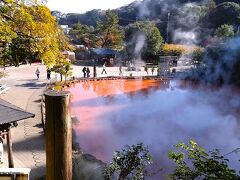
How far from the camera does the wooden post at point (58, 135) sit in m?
2.61

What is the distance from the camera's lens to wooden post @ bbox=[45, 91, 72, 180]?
103 inches

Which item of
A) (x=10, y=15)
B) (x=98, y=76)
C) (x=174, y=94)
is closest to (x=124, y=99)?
(x=174, y=94)

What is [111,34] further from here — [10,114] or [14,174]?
[14,174]

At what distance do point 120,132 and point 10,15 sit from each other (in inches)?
363

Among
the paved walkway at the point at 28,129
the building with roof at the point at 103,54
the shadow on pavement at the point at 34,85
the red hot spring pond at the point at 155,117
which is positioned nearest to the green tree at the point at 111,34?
the building with roof at the point at 103,54

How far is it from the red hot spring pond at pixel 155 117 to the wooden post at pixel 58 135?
39.1 feet

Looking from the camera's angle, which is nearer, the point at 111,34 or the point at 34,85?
the point at 34,85

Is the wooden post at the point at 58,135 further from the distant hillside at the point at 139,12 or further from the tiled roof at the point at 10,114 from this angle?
the distant hillside at the point at 139,12

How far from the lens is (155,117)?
73.8ft

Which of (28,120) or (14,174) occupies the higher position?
(14,174)

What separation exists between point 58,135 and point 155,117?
2009 cm

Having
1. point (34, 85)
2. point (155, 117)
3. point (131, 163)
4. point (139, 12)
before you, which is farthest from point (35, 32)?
point (139, 12)

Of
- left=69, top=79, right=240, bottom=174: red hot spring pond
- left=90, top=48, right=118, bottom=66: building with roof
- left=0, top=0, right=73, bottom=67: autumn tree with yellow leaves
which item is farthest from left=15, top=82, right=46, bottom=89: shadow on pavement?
left=90, top=48, right=118, bottom=66: building with roof

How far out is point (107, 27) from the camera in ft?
193
